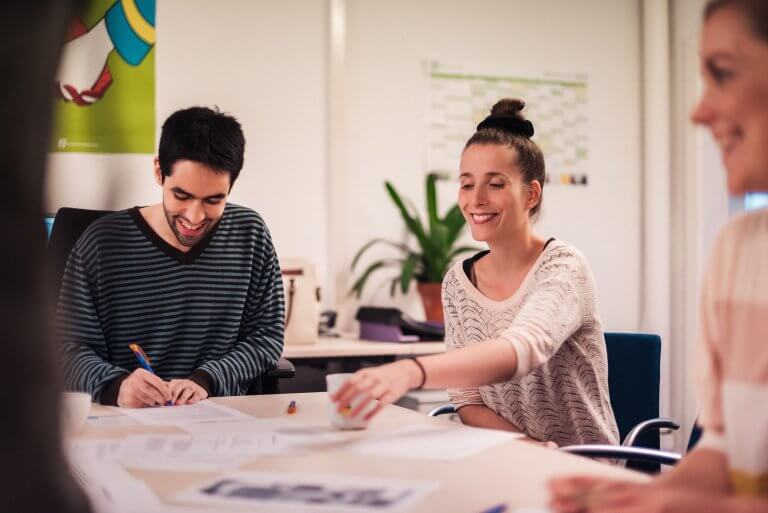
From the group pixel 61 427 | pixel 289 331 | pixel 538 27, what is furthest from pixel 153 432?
pixel 538 27

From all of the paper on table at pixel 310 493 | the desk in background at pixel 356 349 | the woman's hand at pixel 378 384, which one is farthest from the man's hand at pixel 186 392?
the desk in background at pixel 356 349

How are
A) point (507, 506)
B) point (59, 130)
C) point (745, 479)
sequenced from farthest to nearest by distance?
1. point (507, 506)
2. point (745, 479)
3. point (59, 130)

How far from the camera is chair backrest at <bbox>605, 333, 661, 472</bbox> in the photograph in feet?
6.30

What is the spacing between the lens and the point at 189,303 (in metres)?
1.89

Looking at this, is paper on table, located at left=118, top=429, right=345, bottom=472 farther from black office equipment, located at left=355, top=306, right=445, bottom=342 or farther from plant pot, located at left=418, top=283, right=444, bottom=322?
plant pot, located at left=418, top=283, right=444, bottom=322

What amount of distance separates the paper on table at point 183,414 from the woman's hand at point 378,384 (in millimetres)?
287

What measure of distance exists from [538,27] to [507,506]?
3.29 metres

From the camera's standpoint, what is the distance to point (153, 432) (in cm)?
127

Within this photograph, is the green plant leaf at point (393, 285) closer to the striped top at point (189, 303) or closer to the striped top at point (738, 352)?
the striped top at point (189, 303)

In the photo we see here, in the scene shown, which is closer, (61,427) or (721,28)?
(61,427)

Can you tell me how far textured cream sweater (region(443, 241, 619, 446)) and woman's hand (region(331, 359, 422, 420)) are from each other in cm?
39

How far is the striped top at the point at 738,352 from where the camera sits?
2.30ft

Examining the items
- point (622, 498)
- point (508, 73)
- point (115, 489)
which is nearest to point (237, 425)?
point (115, 489)

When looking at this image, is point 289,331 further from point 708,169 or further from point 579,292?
point 708,169
